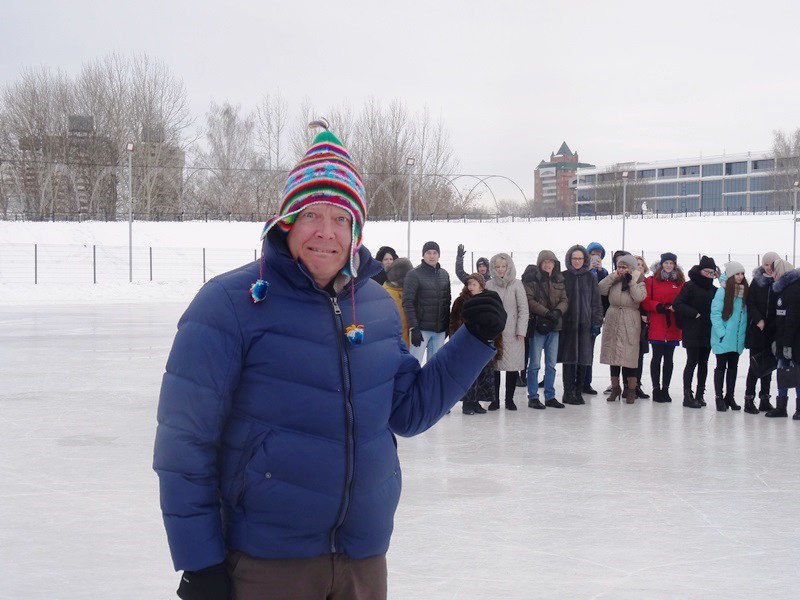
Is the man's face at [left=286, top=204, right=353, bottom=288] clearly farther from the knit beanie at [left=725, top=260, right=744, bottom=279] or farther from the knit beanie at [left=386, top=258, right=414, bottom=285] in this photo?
the knit beanie at [left=725, top=260, right=744, bottom=279]

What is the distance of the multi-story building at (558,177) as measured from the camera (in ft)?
498

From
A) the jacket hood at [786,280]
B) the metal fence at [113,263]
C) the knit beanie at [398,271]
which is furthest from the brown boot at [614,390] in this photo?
the metal fence at [113,263]

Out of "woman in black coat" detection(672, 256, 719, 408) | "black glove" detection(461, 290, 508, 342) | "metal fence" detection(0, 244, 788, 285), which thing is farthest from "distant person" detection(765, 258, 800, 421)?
"metal fence" detection(0, 244, 788, 285)

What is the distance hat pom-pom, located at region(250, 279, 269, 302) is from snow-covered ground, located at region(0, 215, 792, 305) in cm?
2289

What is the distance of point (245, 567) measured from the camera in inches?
77.4

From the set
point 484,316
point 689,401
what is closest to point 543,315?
point 689,401

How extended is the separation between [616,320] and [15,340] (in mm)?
9623

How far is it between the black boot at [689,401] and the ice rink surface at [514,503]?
301 millimetres

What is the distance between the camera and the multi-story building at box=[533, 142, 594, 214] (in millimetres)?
151750

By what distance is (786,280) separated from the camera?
8039 mm

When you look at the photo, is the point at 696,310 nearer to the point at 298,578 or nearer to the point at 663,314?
the point at 663,314

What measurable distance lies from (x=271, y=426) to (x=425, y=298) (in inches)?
258

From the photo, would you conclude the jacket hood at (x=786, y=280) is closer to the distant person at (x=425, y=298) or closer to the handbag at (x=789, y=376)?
the handbag at (x=789, y=376)

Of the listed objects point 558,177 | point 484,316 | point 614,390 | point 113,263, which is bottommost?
point 614,390
